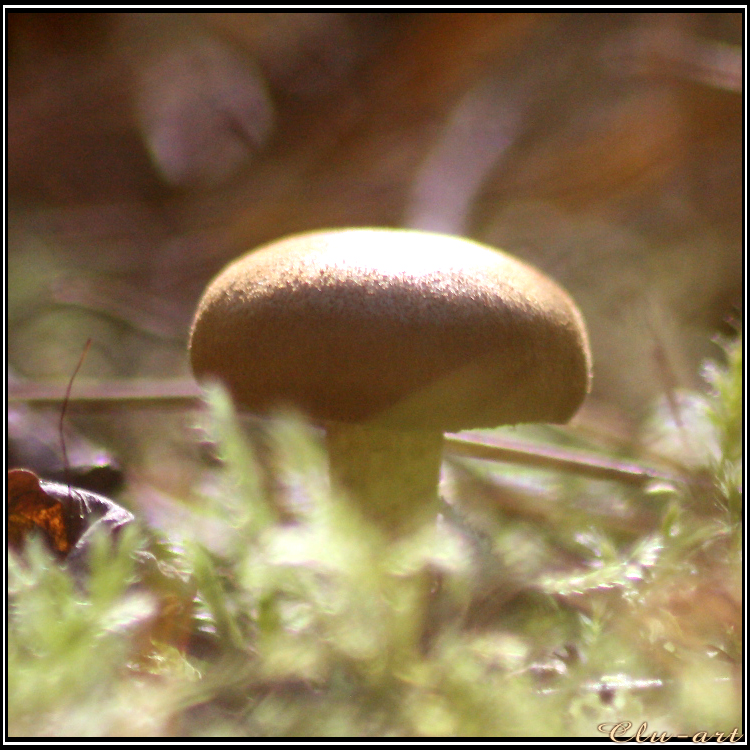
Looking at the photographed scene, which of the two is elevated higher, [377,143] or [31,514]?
[377,143]

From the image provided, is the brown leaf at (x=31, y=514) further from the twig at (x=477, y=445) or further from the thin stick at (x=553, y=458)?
the thin stick at (x=553, y=458)

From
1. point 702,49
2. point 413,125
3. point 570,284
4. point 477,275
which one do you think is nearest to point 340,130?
point 413,125

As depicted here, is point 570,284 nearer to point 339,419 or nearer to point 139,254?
point 139,254

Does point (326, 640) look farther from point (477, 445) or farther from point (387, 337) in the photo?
point (477, 445)

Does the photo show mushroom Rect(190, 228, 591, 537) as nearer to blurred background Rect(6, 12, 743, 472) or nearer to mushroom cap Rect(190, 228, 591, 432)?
mushroom cap Rect(190, 228, 591, 432)

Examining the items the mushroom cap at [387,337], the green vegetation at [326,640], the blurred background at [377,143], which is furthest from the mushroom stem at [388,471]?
the blurred background at [377,143]

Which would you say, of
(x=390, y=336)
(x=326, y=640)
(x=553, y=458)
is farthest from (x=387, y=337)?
(x=553, y=458)

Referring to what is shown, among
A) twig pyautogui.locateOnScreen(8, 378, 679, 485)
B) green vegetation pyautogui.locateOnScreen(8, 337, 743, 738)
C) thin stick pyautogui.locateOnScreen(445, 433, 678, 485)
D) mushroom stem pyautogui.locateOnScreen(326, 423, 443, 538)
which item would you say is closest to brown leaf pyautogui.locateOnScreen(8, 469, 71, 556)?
green vegetation pyautogui.locateOnScreen(8, 337, 743, 738)
